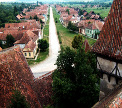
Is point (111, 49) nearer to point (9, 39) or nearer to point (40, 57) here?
point (40, 57)

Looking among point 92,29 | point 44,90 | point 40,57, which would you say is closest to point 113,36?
point 44,90

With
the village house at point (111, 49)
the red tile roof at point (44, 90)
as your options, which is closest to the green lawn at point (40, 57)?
the red tile roof at point (44, 90)

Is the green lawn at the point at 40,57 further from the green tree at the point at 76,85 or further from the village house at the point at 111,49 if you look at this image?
the village house at the point at 111,49

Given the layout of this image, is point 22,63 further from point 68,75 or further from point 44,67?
point 44,67

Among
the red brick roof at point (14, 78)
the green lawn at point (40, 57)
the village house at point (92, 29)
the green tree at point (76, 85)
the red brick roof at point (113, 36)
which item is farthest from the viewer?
the village house at point (92, 29)

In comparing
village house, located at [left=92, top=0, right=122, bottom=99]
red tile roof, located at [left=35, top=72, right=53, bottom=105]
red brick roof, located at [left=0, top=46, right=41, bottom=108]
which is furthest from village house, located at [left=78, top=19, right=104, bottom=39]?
village house, located at [left=92, top=0, right=122, bottom=99]
